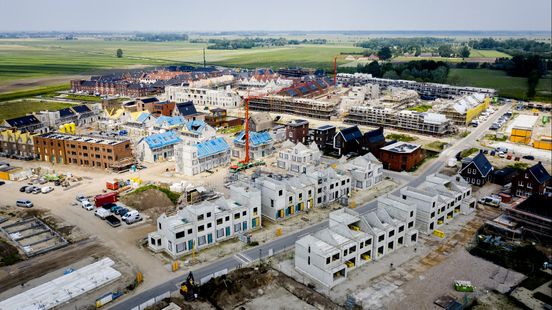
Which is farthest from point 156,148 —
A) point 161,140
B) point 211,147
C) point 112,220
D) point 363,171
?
point 363,171

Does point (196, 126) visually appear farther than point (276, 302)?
Yes

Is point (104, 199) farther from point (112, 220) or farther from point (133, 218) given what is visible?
point (133, 218)

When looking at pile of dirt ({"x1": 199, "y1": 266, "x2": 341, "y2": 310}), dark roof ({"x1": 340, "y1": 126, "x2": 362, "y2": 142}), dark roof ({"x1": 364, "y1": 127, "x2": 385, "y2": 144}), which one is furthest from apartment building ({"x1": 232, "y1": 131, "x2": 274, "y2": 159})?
pile of dirt ({"x1": 199, "y1": 266, "x2": 341, "y2": 310})

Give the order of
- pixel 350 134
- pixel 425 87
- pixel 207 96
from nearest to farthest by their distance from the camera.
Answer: pixel 350 134 → pixel 207 96 → pixel 425 87

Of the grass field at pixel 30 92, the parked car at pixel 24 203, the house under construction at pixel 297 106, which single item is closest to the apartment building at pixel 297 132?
Result: the house under construction at pixel 297 106

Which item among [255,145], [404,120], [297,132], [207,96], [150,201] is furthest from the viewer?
[207,96]

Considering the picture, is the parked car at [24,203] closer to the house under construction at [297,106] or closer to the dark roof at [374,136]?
the dark roof at [374,136]
